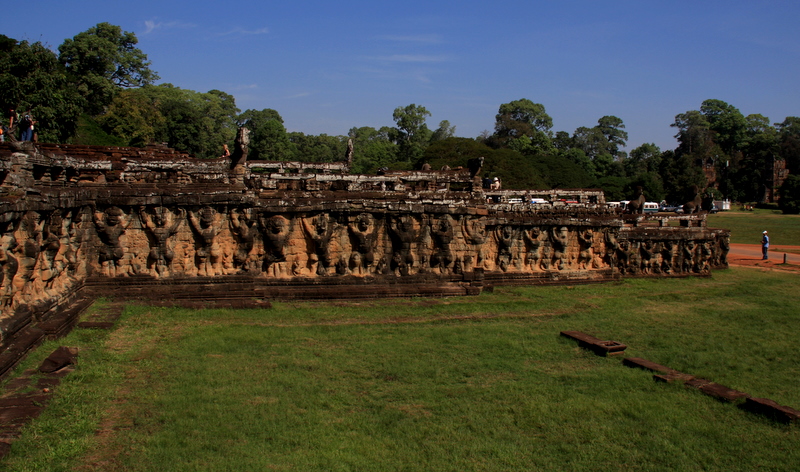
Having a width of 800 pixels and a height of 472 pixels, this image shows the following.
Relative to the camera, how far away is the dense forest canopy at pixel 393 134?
2358 centimetres

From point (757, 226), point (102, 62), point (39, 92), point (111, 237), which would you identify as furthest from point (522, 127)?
point (111, 237)

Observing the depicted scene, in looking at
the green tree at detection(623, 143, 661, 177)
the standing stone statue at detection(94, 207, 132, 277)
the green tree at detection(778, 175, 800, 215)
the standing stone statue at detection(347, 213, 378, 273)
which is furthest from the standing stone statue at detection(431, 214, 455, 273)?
the green tree at detection(623, 143, 661, 177)

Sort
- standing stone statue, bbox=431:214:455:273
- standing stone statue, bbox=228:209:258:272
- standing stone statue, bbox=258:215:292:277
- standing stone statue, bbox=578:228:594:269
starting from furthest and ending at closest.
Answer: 1. standing stone statue, bbox=578:228:594:269
2. standing stone statue, bbox=431:214:455:273
3. standing stone statue, bbox=258:215:292:277
4. standing stone statue, bbox=228:209:258:272

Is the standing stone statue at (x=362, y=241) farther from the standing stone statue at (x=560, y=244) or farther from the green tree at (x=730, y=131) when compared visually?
the green tree at (x=730, y=131)

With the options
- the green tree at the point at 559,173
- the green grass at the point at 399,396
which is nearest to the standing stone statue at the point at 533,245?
the green grass at the point at 399,396

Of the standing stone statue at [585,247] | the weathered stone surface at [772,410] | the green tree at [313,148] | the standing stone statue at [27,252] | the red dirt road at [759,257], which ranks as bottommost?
the red dirt road at [759,257]

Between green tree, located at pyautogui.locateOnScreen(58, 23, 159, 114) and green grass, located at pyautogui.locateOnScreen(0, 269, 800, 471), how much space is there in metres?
32.2

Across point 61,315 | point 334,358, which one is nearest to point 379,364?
point 334,358

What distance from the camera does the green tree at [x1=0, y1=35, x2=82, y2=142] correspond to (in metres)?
21.4

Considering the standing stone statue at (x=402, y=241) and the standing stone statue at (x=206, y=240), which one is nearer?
the standing stone statue at (x=206, y=240)

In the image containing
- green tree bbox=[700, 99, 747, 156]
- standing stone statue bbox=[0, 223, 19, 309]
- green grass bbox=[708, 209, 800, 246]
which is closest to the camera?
standing stone statue bbox=[0, 223, 19, 309]

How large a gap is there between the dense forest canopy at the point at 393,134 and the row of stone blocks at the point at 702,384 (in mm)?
19014

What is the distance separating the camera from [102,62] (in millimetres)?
40469

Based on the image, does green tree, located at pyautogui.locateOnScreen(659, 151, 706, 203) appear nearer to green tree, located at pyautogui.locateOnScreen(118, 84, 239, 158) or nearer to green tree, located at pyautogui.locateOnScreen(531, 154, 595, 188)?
green tree, located at pyautogui.locateOnScreen(531, 154, 595, 188)
